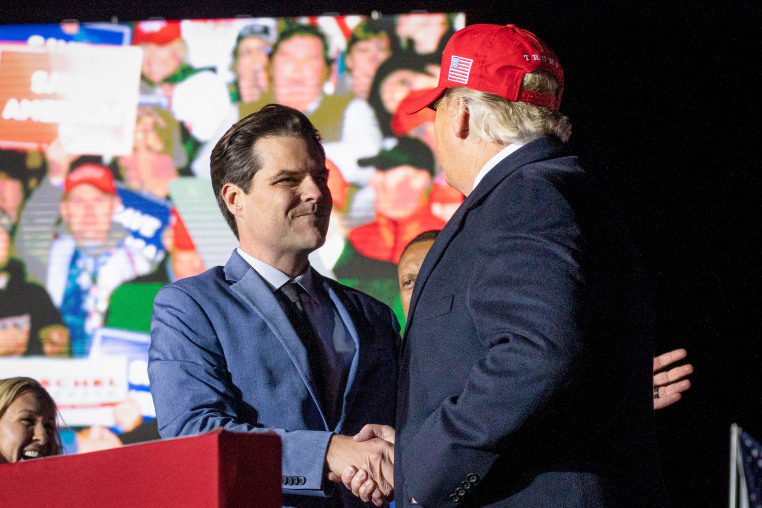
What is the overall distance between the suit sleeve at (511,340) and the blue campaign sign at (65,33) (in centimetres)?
239

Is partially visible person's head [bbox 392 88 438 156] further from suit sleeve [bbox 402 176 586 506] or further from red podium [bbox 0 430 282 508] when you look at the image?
red podium [bbox 0 430 282 508]

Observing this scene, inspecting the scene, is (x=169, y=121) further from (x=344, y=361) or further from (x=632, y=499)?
(x=632, y=499)

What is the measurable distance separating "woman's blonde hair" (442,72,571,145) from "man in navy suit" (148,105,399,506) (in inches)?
29.7

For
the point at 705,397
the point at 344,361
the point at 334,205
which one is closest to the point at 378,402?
the point at 344,361

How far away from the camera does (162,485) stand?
3.02ft

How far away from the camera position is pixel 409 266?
293 centimetres

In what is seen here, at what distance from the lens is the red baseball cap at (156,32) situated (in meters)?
3.14

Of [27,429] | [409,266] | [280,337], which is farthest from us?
[409,266]

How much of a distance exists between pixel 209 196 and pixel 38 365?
0.92 meters

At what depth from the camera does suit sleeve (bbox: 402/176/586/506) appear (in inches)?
47.3

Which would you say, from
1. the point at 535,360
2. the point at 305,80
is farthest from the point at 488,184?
the point at 305,80

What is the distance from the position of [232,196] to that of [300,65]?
3.36 feet

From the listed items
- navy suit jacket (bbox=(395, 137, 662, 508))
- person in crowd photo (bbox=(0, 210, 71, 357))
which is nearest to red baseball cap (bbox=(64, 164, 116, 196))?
person in crowd photo (bbox=(0, 210, 71, 357))

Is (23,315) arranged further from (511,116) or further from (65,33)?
(511,116)
